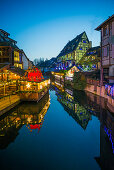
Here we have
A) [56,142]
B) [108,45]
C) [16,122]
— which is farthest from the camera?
[108,45]

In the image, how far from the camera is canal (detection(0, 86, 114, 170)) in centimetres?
500

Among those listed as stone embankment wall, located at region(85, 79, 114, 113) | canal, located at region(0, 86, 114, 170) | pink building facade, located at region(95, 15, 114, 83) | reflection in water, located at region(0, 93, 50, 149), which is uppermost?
pink building facade, located at region(95, 15, 114, 83)

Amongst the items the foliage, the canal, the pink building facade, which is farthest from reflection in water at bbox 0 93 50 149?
the foliage

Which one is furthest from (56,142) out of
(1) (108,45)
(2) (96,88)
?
(1) (108,45)

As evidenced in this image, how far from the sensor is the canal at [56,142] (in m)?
5.00

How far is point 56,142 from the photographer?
661 cm

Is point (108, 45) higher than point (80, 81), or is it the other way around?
point (108, 45)

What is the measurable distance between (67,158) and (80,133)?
8.87 feet

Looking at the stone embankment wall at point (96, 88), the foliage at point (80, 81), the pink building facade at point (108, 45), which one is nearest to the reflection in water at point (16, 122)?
the stone embankment wall at point (96, 88)

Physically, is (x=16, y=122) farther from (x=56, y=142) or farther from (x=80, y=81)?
(x=80, y=81)

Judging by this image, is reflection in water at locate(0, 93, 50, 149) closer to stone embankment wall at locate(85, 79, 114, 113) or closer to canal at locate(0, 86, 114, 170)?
canal at locate(0, 86, 114, 170)

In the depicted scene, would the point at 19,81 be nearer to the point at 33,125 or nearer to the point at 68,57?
the point at 33,125

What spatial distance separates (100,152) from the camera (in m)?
5.82

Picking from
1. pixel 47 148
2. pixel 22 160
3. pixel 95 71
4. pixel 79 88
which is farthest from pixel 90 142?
pixel 95 71
